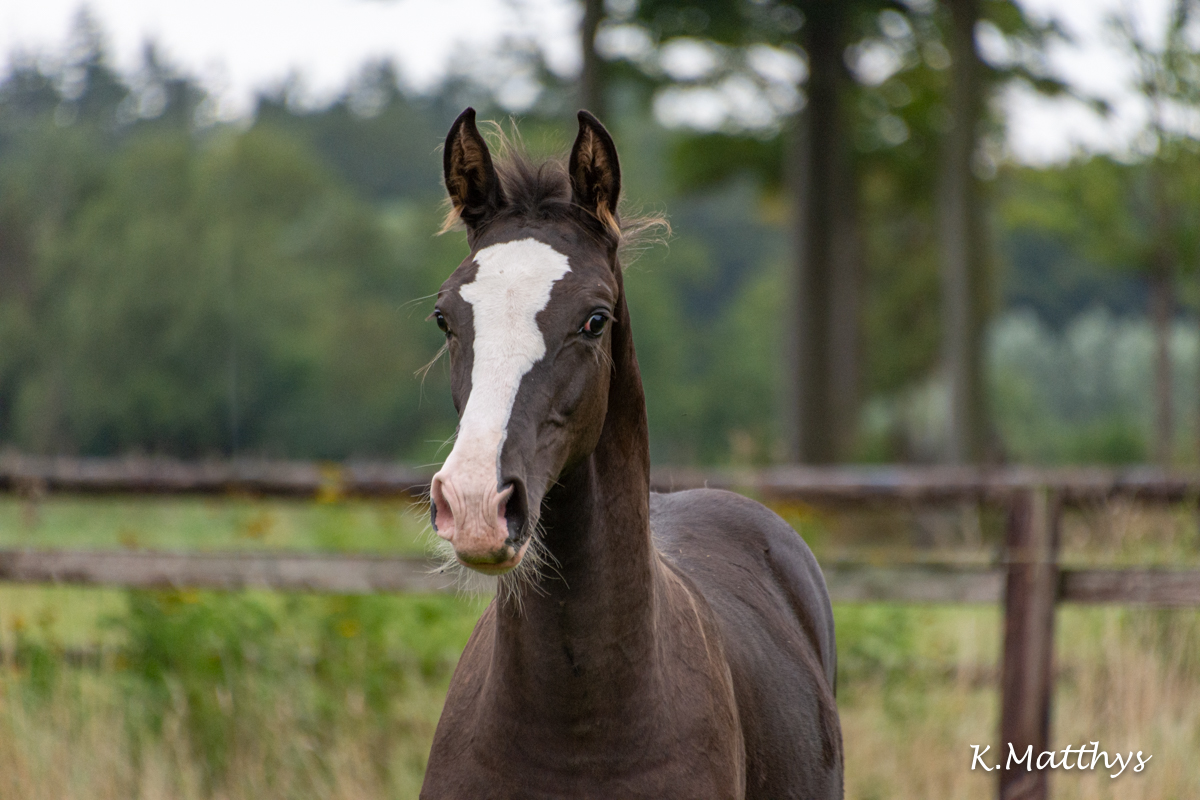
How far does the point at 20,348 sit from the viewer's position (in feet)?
58.9

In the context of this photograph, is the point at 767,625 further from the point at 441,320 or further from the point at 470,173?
the point at 470,173

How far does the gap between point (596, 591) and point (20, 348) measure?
60.4ft

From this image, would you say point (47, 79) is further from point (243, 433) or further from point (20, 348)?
point (243, 433)

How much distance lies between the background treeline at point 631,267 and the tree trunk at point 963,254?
0.23 m

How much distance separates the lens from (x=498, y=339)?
1.98 metres

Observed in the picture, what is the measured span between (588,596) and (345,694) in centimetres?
308

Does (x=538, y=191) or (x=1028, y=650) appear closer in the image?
(x=538, y=191)

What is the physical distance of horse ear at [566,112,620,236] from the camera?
2252 mm

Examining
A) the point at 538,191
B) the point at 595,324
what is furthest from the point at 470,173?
the point at 595,324

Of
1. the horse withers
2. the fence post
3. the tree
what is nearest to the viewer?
the horse withers

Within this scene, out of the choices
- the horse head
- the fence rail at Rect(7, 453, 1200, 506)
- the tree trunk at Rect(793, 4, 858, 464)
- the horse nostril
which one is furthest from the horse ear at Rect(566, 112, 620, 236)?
the tree trunk at Rect(793, 4, 858, 464)

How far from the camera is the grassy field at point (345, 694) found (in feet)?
15.0

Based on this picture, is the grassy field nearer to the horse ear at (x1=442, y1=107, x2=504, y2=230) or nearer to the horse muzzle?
the horse ear at (x1=442, y1=107, x2=504, y2=230)

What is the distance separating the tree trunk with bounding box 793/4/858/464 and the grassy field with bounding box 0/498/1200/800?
7.93 m
